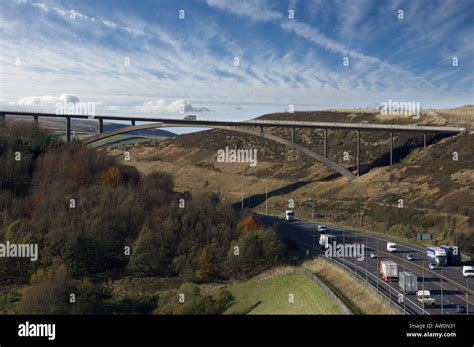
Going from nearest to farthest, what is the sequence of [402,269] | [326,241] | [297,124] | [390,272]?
1. [390,272]
2. [402,269]
3. [326,241]
4. [297,124]

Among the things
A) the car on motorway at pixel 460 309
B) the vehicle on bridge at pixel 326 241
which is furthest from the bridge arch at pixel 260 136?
the car on motorway at pixel 460 309

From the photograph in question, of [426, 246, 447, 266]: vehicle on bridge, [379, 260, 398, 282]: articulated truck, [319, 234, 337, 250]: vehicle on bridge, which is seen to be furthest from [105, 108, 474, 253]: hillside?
[379, 260, 398, 282]: articulated truck

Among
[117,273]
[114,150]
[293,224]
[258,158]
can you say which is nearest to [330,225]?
[293,224]

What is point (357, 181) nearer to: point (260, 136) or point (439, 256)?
point (260, 136)

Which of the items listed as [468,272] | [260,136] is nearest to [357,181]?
[260,136]

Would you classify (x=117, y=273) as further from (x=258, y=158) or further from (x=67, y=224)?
(x=258, y=158)

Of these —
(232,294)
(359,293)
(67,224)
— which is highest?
(67,224)
